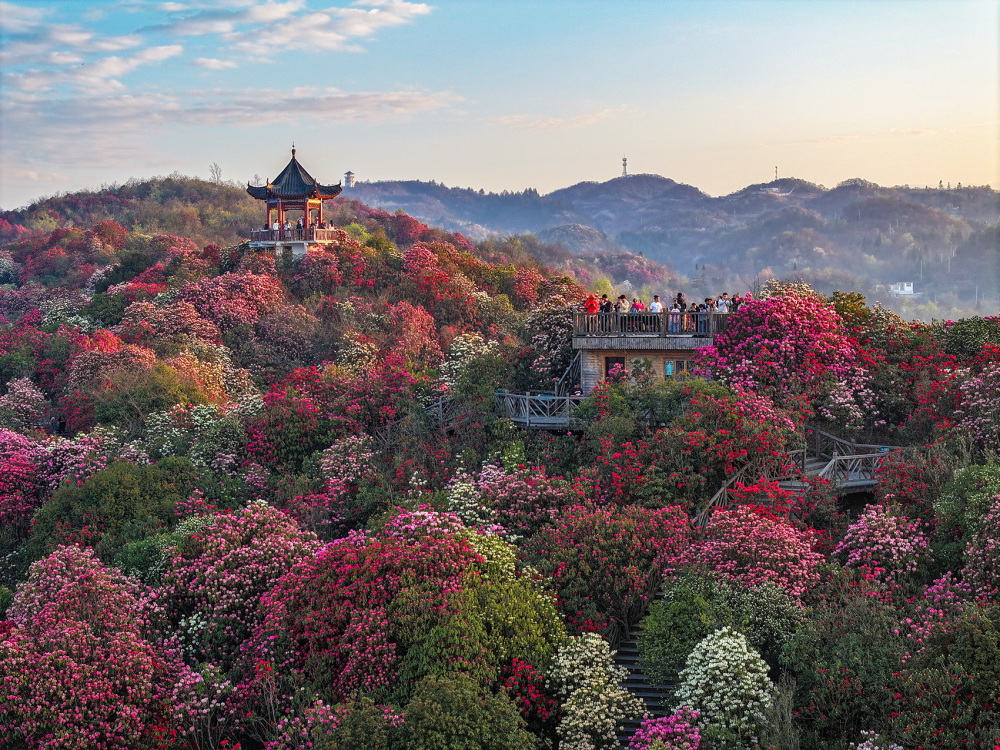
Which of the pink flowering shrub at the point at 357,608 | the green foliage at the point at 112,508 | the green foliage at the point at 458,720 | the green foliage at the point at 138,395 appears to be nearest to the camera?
the green foliage at the point at 458,720

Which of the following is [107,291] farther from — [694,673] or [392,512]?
[694,673]

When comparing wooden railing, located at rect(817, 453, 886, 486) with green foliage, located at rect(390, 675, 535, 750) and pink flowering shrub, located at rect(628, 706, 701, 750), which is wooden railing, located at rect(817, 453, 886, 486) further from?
green foliage, located at rect(390, 675, 535, 750)

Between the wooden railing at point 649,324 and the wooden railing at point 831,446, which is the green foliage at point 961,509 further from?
the wooden railing at point 649,324

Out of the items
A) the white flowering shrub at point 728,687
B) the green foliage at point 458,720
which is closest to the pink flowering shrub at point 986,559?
the white flowering shrub at point 728,687

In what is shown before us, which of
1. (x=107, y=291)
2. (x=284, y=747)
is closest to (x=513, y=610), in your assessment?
(x=284, y=747)

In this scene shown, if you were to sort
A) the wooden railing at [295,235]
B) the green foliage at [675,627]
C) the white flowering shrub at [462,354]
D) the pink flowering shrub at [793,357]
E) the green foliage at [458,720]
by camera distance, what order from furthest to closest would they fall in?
the wooden railing at [295,235], the white flowering shrub at [462,354], the pink flowering shrub at [793,357], the green foliage at [675,627], the green foliage at [458,720]

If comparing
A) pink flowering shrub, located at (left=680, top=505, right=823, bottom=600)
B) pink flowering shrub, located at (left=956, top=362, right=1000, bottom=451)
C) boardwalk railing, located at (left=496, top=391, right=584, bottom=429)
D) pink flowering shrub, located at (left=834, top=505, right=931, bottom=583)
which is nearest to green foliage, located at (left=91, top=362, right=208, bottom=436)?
boardwalk railing, located at (left=496, top=391, right=584, bottom=429)

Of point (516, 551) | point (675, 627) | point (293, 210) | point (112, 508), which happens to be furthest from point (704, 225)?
point (675, 627)
